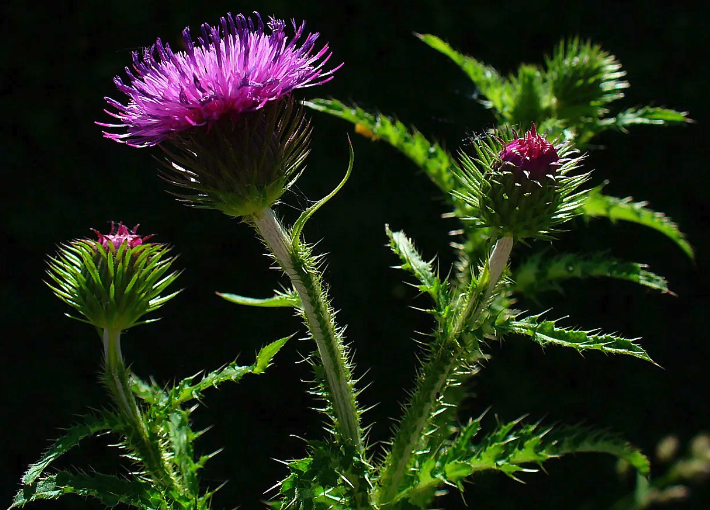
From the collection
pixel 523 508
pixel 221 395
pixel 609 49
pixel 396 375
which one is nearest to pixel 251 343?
pixel 221 395

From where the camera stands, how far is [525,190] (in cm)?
135

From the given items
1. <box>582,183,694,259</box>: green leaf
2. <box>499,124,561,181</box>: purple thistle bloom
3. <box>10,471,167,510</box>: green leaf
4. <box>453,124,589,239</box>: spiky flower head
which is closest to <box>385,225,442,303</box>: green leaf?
<box>453,124,589,239</box>: spiky flower head

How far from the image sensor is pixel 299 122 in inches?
57.9

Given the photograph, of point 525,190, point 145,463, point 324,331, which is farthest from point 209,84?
point 145,463

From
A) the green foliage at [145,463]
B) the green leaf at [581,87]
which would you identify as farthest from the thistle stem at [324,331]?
the green leaf at [581,87]

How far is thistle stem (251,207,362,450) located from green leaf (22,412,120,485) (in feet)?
1.37

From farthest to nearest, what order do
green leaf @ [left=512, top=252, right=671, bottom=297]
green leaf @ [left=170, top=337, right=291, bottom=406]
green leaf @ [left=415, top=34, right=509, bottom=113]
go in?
green leaf @ [left=415, top=34, right=509, bottom=113] → green leaf @ [left=512, top=252, right=671, bottom=297] → green leaf @ [left=170, top=337, right=291, bottom=406]

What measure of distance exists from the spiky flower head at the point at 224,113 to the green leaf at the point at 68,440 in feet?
1.50

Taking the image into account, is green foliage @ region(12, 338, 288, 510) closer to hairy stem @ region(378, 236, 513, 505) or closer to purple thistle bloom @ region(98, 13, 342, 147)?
hairy stem @ region(378, 236, 513, 505)

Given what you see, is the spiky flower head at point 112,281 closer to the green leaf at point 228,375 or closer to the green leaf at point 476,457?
the green leaf at point 228,375

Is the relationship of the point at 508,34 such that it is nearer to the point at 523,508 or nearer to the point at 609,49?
the point at 609,49

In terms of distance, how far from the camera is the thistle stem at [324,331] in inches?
54.2

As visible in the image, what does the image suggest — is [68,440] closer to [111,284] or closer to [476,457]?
[111,284]

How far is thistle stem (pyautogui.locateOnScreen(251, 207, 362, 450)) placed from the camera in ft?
4.52
